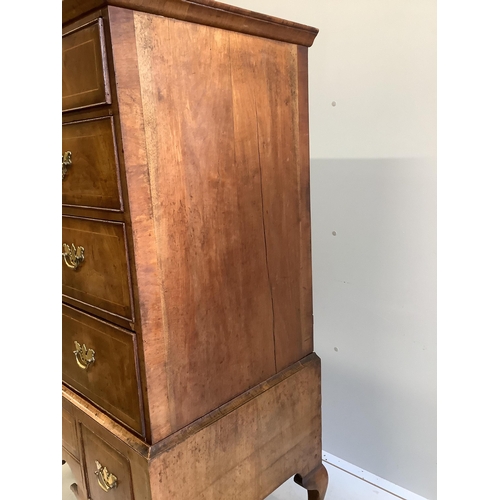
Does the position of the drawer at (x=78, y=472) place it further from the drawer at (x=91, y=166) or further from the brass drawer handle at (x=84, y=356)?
the drawer at (x=91, y=166)

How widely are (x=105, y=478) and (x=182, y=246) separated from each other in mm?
510

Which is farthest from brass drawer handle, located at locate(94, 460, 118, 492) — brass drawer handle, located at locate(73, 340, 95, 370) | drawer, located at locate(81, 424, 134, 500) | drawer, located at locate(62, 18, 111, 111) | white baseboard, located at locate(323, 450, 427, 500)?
white baseboard, located at locate(323, 450, 427, 500)

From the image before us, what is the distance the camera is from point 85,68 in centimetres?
76

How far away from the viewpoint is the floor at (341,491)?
1.40 meters

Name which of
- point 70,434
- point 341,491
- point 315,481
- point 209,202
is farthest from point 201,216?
point 341,491

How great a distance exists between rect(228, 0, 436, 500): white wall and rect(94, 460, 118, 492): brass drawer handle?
765 millimetres

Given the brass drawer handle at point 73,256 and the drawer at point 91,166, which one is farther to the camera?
the brass drawer handle at point 73,256

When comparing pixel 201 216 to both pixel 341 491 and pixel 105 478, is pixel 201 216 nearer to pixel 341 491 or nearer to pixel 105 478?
pixel 105 478

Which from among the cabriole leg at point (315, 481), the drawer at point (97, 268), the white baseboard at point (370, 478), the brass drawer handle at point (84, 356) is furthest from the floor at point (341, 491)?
the drawer at point (97, 268)

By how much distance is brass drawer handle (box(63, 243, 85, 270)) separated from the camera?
3.00ft

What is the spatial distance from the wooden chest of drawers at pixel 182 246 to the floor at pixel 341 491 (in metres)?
0.39
